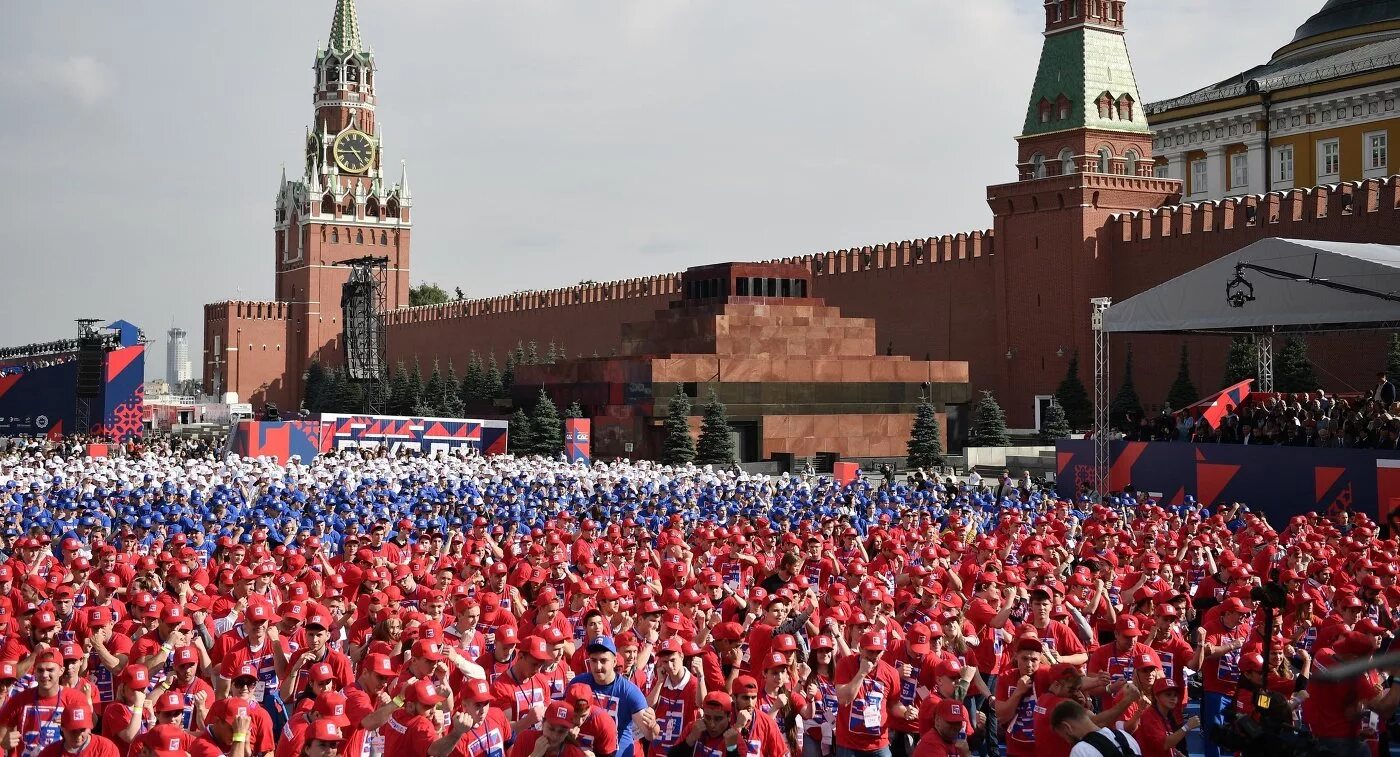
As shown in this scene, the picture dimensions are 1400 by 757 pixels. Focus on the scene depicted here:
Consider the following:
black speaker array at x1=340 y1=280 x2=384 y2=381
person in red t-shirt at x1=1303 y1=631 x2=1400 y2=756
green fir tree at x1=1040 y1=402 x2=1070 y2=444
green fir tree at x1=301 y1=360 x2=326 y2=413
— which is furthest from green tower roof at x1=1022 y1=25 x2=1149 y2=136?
green fir tree at x1=301 y1=360 x2=326 y2=413

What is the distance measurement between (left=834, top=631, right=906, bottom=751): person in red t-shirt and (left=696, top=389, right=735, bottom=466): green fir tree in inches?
1316

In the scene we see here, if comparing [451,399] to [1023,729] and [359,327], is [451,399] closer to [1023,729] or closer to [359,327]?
[359,327]

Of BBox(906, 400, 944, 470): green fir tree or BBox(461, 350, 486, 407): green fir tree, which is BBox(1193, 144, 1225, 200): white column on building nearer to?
BBox(906, 400, 944, 470): green fir tree

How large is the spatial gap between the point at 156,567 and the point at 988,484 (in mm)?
24961

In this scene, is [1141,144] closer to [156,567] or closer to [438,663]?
[156,567]

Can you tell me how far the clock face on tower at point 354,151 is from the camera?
322 ft

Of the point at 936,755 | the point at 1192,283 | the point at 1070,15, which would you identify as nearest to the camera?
the point at 936,755

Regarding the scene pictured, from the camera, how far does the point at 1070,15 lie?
43.8 m

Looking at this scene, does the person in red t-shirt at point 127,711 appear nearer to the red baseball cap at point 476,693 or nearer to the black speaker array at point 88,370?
the red baseball cap at point 476,693

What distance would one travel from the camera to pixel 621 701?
7.28 m

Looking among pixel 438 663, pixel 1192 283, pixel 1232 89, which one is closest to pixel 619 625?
pixel 438 663

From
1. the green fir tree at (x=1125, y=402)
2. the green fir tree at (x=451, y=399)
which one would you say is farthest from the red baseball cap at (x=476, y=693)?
the green fir tree at (x=451, y=399)

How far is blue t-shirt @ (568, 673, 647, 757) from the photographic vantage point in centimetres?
720

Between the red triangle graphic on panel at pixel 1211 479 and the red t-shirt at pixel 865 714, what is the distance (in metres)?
19.4
